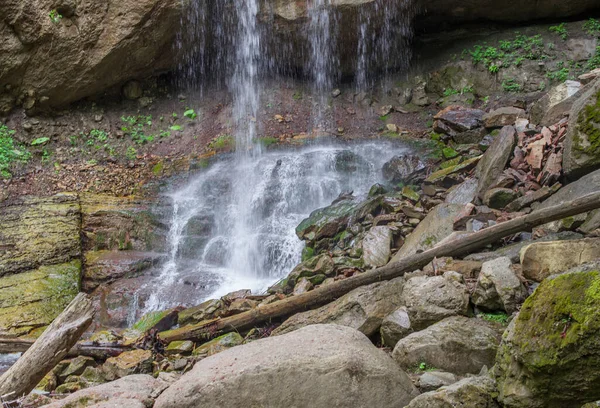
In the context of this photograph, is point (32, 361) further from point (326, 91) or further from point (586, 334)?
point (326, 91)

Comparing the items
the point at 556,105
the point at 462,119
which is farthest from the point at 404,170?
the point at 556,105

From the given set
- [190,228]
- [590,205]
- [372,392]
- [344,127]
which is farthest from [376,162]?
[372,392]

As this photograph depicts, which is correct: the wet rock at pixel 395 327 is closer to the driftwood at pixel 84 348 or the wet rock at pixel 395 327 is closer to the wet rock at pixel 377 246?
the wet rock at pixel 377 246

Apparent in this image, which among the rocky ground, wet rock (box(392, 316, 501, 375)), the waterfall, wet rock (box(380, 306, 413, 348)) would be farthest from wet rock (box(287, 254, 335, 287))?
wet rock (box(392, 316, 501, 375))

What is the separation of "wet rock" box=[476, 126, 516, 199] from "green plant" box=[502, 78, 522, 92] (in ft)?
15.5

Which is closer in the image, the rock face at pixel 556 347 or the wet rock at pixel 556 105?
the rock face at pixel 556 347

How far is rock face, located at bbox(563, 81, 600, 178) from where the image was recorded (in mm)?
5387

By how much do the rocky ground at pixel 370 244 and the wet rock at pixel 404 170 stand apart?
4cm

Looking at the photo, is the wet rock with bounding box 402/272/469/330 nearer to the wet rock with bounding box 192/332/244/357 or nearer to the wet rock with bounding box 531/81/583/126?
the wet rock with bounding box 192/332/244/357

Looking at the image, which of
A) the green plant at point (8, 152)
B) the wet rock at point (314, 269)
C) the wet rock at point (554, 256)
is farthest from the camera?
the green plant at point (8, 152)

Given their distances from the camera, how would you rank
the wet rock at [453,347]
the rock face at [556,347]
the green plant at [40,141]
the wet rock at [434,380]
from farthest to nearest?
the green plant at [40,141], the wet rock at [453,347], the wet rock at [434,380], the rock face at [556,347]

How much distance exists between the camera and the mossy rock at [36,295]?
260 inches

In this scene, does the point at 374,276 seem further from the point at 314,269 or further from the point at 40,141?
the point at 40,141

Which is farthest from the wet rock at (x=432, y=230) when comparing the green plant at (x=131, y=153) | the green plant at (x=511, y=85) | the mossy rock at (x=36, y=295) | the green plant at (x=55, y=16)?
the green plant at (x=55, y=16)
